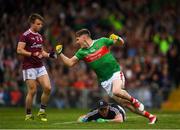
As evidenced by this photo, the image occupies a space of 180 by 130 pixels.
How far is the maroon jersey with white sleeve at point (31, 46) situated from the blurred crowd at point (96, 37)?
906cm

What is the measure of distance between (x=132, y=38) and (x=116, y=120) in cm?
1400

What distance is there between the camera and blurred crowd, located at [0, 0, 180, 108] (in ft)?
97.9

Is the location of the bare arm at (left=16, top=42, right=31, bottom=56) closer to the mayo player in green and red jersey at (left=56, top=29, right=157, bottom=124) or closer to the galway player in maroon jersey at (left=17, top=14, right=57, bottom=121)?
the galway player in maroon jersey at (left=17, top=14, right=57, bottom=121)

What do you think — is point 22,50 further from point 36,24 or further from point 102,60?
point 102,60

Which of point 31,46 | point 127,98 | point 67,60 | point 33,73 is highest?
point 31,46

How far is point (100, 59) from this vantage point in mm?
18438

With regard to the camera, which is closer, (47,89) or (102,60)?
(102,60)

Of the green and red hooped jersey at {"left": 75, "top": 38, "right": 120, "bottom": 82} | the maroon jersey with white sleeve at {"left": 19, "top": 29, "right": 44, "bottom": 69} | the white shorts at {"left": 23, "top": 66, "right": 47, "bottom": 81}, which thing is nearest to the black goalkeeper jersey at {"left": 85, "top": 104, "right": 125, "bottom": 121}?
the green and red hooped jersey at {"left": 75, "top": 38, "right": 120, "bottom": 82}

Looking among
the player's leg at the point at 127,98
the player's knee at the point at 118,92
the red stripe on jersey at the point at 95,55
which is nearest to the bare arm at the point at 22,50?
the red stripe on jersey at the point at 95,55

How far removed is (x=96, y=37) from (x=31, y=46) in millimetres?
12588

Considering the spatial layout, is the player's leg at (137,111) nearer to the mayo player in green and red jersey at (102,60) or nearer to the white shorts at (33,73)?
the mayo player in green and red jersey at (102,60)

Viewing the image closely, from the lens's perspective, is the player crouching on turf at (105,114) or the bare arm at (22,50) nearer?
the player crouching on turf at (105,114)

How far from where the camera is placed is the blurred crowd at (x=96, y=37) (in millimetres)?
29828

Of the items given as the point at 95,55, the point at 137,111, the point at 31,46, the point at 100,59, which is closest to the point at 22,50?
the point at 31,46
